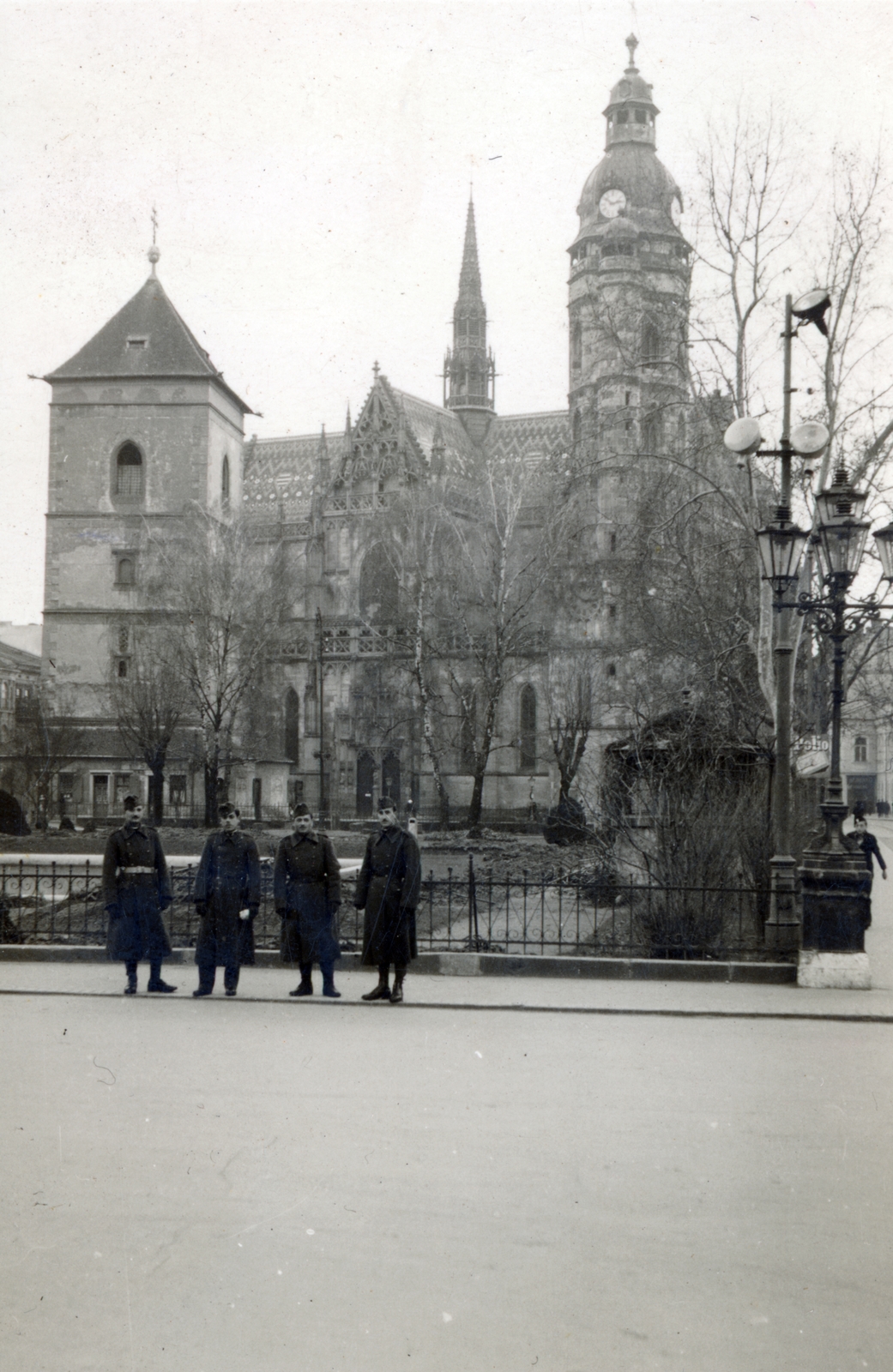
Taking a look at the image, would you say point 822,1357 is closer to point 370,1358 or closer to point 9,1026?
point 370,1358

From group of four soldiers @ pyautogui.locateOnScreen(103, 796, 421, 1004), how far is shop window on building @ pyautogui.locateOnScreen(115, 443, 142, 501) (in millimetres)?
46962

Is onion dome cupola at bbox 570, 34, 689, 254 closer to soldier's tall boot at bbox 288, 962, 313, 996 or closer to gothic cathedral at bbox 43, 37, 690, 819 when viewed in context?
gothic cathedral at bbox 43, 37, 690, 819

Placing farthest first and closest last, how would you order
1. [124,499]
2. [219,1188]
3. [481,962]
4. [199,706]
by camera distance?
[124,499] → [199,706] → [481,962] → [219,1188]

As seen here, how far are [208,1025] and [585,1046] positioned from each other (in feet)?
9.09

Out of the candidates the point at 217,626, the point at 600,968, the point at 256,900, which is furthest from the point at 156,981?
the point at 217,626

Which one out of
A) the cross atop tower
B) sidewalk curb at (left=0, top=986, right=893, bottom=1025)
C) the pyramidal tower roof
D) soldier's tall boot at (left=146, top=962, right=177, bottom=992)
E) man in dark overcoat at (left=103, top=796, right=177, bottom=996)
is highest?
the cross atop tower

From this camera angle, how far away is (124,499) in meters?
55.9

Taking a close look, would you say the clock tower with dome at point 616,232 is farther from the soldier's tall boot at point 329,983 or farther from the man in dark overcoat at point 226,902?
the soldier's tall boot at point 329,983

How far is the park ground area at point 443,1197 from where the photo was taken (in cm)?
427

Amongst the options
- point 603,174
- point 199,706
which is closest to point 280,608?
point 199,706

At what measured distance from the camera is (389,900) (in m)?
10.7

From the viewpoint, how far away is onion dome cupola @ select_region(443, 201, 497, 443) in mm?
77625

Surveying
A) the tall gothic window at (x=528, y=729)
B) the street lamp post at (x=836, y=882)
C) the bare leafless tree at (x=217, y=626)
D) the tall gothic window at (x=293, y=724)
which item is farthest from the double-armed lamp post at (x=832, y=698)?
the tall gothic window at (x=293, y=724)

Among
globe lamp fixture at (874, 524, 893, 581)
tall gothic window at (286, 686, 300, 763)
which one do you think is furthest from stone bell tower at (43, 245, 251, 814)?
globe lamp fixture at (874, 524, 893, 581)
